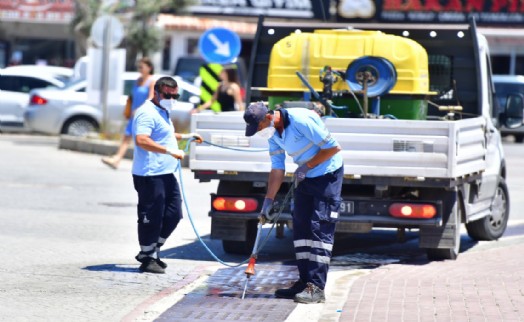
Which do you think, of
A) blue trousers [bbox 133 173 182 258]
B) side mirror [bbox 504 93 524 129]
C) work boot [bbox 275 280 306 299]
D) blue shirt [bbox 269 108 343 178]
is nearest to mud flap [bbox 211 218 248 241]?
blue trousers [bbox 133 173 182 258]

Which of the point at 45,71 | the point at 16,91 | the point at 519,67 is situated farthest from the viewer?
the point at 519,67

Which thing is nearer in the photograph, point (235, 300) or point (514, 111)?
point (235, 300)

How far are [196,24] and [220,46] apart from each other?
24200 mm

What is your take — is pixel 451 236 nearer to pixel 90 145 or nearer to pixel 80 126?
pixel 90 145

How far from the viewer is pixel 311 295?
951 cm

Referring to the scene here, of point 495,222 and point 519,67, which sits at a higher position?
point 519,67

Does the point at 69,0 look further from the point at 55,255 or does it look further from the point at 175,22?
the point at 55,255

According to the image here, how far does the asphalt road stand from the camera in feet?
31.2

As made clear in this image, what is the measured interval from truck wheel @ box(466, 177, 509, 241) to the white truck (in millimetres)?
82

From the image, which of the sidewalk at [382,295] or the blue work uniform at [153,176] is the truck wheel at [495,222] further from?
the blue work uniform at [153,176]

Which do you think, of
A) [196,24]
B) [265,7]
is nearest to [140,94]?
[265,7]

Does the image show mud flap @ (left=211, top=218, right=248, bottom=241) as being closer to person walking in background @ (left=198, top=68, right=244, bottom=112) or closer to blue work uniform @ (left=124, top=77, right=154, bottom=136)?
blue work uniform @ (left=124, top=77, right=154, bottom=136)

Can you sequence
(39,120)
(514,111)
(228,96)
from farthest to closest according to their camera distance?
(39,120)
(228,96)
(514,111)

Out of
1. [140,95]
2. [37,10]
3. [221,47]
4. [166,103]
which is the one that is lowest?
[140,95]
